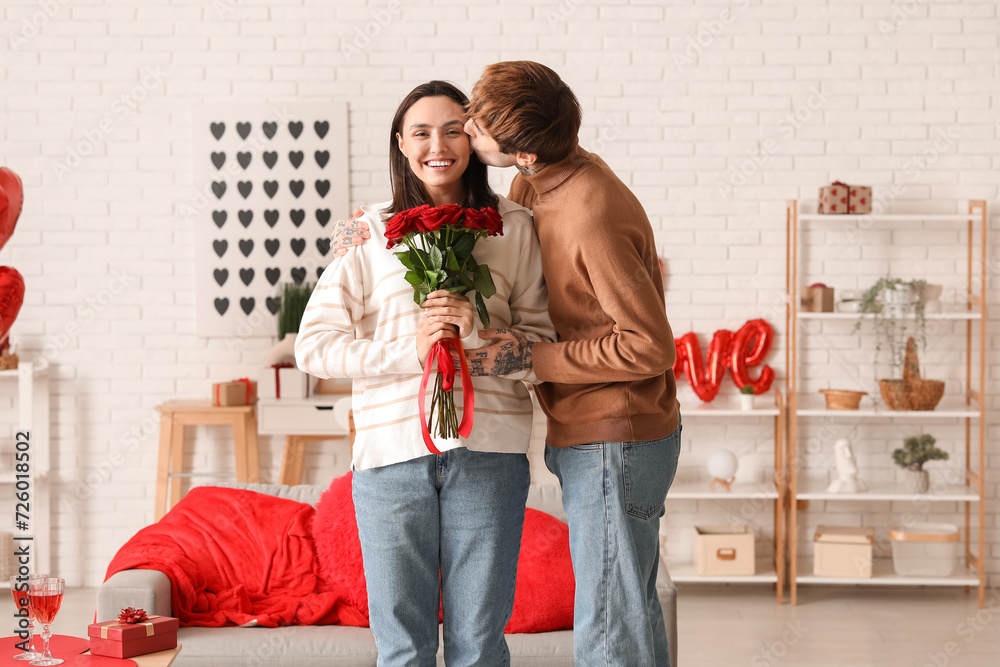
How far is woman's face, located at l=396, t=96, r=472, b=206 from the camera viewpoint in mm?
1877

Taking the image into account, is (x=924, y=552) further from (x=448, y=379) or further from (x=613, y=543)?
(x=448, y=379)

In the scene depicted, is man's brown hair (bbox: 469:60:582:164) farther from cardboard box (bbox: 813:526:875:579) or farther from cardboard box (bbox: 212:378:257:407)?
cardboard box (bbox: 813:526:875:579)

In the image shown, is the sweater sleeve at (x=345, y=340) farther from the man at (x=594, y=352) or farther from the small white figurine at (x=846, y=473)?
the small white figurine at (x=846, y=473)

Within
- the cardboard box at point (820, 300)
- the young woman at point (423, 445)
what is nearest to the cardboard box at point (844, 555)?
the cardboard box at point (820, 300)

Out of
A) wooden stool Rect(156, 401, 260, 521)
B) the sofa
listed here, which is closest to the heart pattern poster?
wooden stool Rect(156, 401, 260, 521)

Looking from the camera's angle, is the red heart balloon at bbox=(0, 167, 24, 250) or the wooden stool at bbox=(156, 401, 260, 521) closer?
the red heart balloon at bbox=(0, 167, 24, 250)

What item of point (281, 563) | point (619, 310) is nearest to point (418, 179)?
point (619, 310)

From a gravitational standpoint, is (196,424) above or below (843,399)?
below

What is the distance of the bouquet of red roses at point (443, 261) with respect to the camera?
1.71 m

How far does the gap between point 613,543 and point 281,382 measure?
9.82ft

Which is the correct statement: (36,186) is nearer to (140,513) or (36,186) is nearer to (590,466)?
(140,513)

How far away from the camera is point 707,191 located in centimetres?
471

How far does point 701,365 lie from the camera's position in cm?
468

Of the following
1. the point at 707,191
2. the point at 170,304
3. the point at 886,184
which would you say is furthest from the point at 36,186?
the point at 886,184
